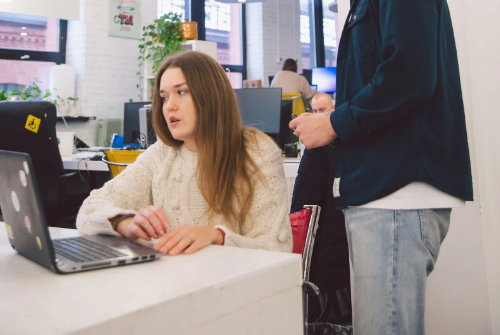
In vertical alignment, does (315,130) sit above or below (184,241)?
above

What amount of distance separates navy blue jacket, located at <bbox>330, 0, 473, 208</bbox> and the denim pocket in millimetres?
57

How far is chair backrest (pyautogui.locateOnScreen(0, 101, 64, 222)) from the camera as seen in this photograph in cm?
279

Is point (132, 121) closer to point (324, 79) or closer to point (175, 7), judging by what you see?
point (175, 7)

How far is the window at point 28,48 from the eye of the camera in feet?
16.9

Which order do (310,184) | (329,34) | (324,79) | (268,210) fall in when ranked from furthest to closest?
(329,34) → (324,79) → (310,184) → (268,210)

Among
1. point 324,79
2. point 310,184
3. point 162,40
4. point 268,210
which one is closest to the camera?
point 268,210

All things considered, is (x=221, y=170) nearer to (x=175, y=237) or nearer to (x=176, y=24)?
(x=175, y=237)

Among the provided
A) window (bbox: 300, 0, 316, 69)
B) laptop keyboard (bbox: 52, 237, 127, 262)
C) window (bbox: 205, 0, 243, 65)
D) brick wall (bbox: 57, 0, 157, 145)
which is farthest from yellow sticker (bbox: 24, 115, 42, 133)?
window (bbox: 300, 0, 316, 69)

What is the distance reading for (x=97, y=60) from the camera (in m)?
5.55

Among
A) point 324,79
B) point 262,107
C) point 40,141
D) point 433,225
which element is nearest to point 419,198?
point 433,225

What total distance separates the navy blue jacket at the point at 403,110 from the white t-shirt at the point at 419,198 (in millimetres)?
19

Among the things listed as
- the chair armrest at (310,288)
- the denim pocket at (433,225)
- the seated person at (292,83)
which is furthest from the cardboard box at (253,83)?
the chair armrest at (310,288)

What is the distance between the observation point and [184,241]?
35.9 inches

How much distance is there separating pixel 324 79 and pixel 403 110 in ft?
18.7
